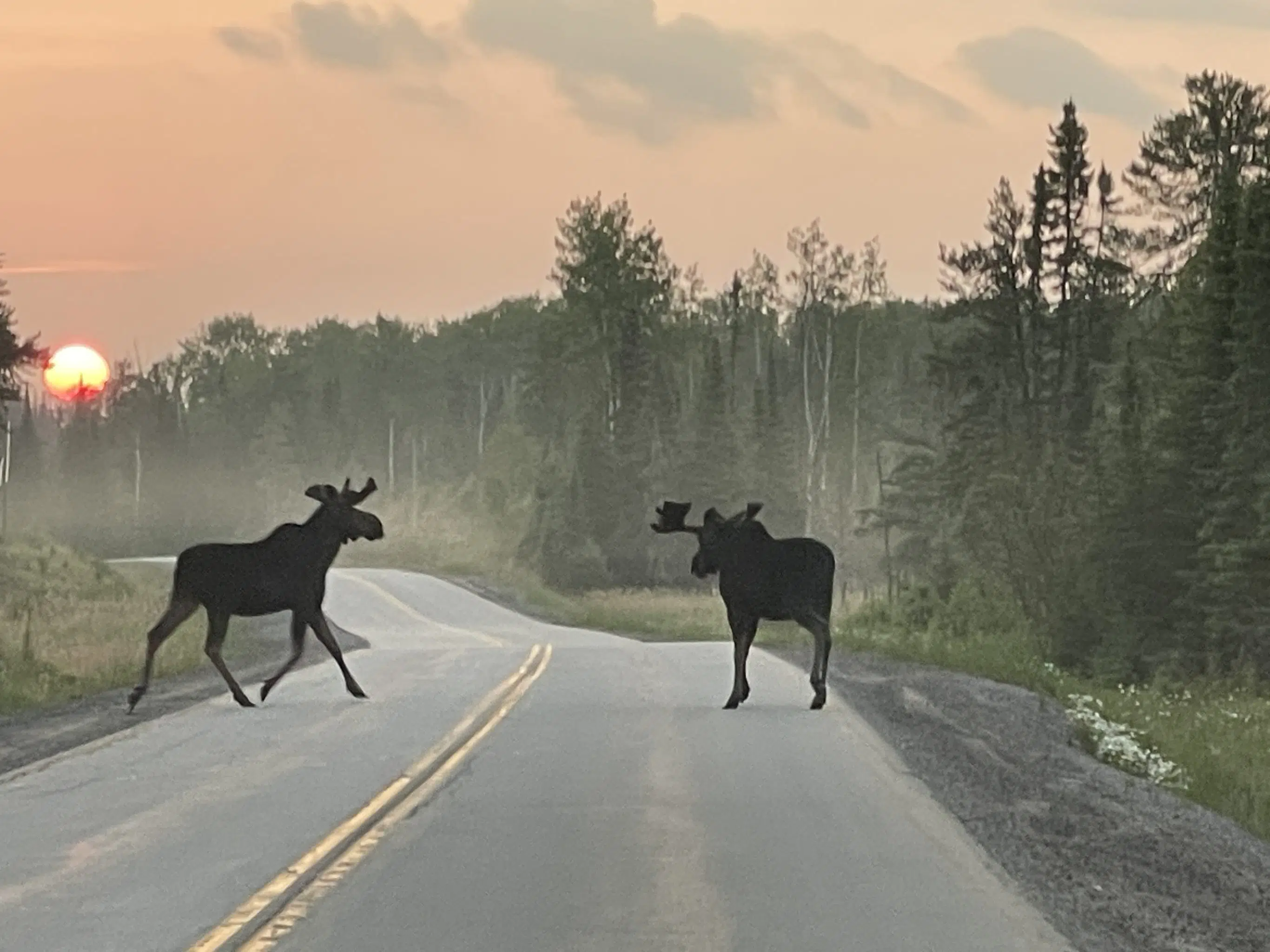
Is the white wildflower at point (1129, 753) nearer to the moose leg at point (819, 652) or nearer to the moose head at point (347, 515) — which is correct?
the moose leg at point (819, 652)

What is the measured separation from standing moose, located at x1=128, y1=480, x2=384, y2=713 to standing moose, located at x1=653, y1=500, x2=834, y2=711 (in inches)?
147

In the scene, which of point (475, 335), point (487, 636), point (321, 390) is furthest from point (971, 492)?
point (321, 390)

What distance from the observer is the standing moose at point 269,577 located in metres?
21.3

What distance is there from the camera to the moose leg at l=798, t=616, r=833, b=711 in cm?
2061

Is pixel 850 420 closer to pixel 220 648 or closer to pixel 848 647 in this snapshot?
pixel 848 647

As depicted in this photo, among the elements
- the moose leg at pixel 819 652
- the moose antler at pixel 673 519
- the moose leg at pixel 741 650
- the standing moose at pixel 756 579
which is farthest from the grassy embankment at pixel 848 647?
the moose antler at pixel 673 519

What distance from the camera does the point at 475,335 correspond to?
458 feet

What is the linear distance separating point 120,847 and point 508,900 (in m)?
2.86

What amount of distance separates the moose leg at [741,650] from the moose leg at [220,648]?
5362 millimetres

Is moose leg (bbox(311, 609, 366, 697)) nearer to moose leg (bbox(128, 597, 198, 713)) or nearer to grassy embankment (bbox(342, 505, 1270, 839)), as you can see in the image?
moose leg (bbox(128, 597, 198, 713))

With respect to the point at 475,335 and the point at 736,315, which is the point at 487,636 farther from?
the point at 475,335

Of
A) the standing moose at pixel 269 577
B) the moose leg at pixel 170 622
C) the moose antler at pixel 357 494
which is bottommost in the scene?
the moose leg at pixel 170 622

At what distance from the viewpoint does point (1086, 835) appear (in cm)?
1223

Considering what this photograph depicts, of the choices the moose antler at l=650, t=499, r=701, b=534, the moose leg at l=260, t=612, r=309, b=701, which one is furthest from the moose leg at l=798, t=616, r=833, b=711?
the moose leg at l=260, t=612, r=309, b=701
